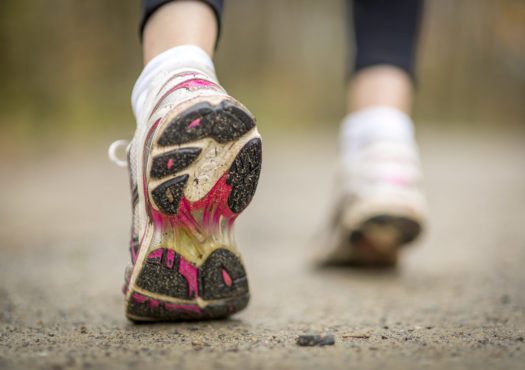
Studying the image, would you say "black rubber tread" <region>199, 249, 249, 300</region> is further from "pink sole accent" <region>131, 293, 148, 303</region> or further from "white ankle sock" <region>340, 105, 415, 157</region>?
"white ankle sock" <region>340, 105, 415, 157</region>

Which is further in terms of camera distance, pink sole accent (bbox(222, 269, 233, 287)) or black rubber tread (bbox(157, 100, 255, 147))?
pink sole accent (bbox(222, 269, 233, 287))

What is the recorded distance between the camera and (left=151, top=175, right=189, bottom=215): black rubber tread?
751mm

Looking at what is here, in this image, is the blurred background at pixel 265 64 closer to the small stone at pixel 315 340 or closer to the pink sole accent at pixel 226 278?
the pink sole accent at pixel 226 278

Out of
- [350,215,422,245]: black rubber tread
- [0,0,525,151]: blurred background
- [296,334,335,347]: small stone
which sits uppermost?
[0,0,525,151]: blurred background

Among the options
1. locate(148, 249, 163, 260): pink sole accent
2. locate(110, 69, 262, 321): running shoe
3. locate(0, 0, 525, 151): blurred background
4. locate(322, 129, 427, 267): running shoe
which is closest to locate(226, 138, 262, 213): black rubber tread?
locate(110, 69, 262, 321): running shoe

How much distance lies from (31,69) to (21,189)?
2.31 meters

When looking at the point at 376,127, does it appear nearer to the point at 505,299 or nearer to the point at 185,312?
the point at 505,299

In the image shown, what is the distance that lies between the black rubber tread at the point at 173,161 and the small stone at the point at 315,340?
0.23 m

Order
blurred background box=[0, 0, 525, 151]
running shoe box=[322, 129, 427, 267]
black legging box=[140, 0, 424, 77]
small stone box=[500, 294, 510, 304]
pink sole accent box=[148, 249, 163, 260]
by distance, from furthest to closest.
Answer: blurred background box=[0, 0, 525, 151]
black legging box=[140, 0, 424, 77]
running shoe box=[322, 129, 427, 267]
small stone box=[500, 294, 510, 304]
pink sole accent box=[148, 249, 163, 260]

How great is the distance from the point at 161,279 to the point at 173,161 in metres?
0.15

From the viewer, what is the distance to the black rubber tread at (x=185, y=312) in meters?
0.80

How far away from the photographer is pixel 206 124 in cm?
73

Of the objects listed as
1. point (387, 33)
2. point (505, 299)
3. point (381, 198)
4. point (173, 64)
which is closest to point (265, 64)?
point (387, 33)

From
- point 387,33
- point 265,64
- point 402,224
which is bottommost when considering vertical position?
point 402,224
